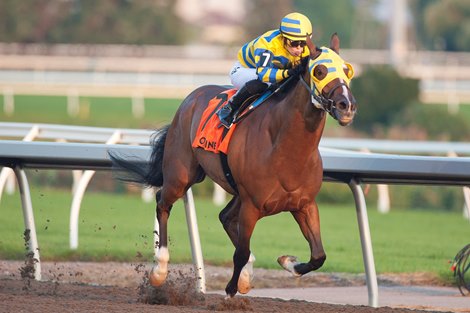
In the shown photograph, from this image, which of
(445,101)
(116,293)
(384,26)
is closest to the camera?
(116,293)

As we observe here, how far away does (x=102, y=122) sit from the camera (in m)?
25.9

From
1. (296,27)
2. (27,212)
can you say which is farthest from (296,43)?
(27,212)

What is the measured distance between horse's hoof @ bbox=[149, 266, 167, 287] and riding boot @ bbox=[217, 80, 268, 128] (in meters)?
0.96

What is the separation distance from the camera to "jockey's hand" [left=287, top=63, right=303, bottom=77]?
6.78 metres

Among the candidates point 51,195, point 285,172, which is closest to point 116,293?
point 285,172

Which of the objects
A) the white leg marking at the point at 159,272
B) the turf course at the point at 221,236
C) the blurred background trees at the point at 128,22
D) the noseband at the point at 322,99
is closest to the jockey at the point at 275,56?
the noseband at the point at 322,99

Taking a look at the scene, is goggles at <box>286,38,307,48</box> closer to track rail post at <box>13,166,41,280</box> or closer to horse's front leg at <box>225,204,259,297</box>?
horse's front leg at <box>225,204,259,297</box>

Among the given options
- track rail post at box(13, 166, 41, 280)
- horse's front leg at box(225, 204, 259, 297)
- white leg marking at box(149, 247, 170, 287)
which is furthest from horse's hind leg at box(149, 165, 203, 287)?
track rail post at box(13, 166, 41, 280)

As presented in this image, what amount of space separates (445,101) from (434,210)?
688 inches

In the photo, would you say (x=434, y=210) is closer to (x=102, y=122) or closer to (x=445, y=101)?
(x=102, y=122)

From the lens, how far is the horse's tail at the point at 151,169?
808 cm

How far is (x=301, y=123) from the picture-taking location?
6699 millimetres

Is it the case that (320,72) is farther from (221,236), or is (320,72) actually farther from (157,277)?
(221,236)

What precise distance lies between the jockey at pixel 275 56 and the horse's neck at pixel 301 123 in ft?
0.71
